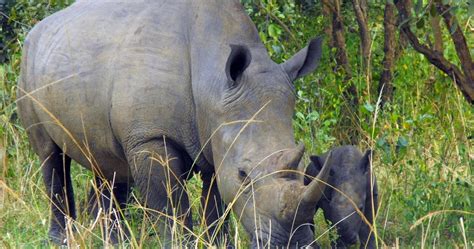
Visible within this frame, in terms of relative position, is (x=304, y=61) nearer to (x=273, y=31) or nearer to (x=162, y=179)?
(x=162, y=179)

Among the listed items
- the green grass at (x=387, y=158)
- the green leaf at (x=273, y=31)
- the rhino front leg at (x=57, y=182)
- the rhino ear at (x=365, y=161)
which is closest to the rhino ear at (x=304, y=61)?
the green grass at (x=387, y=158)

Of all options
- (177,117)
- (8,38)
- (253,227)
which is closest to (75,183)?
(8,38)

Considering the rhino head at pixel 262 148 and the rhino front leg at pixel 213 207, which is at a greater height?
the rhino head at pixel 262 148

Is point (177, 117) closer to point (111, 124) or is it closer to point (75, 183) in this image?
point (111, 124)

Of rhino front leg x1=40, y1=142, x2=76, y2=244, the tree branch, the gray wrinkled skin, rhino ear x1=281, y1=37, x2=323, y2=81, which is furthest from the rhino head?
rhino front leg x1=40, y1=142, x2=76, y2=244

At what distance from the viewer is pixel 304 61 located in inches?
279

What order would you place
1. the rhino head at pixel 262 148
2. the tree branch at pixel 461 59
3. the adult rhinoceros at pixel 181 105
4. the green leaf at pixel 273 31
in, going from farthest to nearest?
the green leaf at pixel 273 31
the tree branch at pixel 461 59
the adult rhinoceros at pixel 181 105
the rhino head at pixel 262 148

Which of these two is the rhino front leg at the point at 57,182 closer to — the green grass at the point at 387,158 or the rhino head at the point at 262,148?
the green grass at the point at 387,158

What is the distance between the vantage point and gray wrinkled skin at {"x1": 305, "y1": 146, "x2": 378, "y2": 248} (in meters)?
6.94

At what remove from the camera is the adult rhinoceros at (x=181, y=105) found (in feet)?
21.3

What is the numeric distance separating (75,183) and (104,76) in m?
2.04

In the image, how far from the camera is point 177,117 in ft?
22.9

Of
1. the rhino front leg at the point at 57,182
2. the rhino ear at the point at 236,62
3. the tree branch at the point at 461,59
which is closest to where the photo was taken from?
the rhino ear at the point at 236,62

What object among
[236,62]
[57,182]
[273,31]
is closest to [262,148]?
[236,62]
